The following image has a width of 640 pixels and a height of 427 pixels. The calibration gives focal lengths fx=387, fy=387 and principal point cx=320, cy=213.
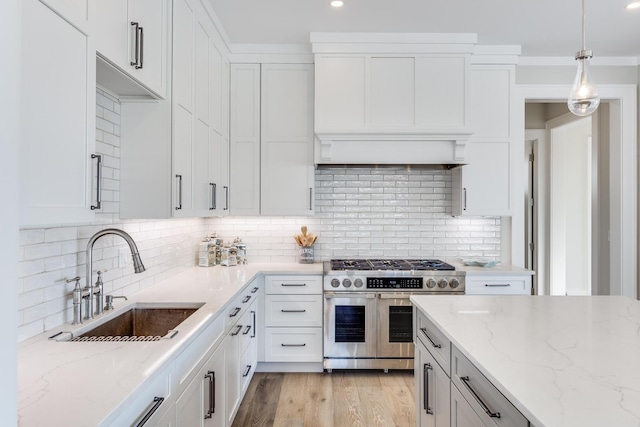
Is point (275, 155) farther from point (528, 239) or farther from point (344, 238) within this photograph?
point (528, 239)

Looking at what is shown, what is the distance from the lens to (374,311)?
3301 mm

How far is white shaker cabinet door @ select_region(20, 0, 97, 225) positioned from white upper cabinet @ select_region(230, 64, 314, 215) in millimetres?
2176

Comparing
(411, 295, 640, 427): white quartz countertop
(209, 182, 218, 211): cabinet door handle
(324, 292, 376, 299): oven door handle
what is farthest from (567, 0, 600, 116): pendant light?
(209, 182, 218, 211): cabinet door handle

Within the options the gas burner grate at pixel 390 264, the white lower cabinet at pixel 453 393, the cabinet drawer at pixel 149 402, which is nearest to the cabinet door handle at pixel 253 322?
the gas burner grate at pixel 390 264

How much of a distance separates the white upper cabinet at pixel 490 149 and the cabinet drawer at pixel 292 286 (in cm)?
151

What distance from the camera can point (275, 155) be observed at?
3.55m

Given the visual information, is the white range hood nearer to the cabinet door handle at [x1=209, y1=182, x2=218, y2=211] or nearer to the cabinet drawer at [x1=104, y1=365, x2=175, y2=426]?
the cabinet door handle at [x1=209, y1=182, x2=218, y2=211]

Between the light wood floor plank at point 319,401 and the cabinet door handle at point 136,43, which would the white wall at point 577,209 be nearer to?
the light wood floor plank at point 319,401

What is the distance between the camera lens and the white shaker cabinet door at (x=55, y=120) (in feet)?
3.52

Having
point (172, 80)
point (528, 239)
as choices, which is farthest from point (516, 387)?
point (528, 239)

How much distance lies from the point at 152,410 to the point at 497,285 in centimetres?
295

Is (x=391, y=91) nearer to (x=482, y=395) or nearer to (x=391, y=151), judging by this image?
(x=391, y=151)

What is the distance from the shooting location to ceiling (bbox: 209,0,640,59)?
2809 millimetres

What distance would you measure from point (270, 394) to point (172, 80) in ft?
7.69
